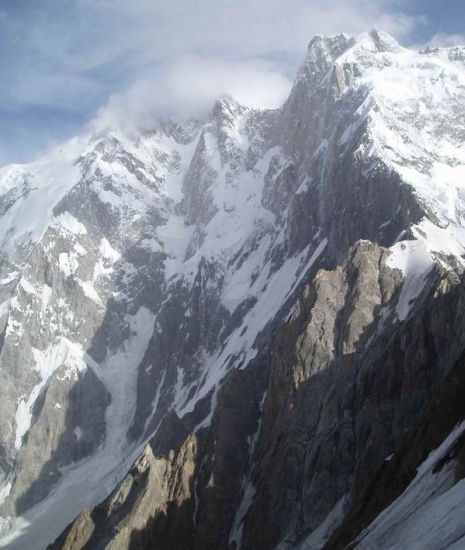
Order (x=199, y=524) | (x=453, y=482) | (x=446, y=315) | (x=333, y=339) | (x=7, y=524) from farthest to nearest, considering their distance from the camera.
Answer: (x=7, y=524) < (x=333, y=339) < (x=199, y=524) < (x=446, y=315) < (x=453, y=482)

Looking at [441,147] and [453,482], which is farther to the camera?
[441,147]

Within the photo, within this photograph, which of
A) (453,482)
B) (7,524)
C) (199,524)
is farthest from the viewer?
(7,524)

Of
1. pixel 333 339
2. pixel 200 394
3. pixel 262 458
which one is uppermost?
pixel 200 394

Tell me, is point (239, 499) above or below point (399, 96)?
below

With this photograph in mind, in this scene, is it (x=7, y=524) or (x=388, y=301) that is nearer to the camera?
(x=388, y=301)

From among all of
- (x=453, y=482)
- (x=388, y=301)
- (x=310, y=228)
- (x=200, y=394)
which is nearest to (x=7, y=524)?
(x=200, y=394)

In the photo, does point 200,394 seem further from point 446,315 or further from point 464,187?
point 446,315

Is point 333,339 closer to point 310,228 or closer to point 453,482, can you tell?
point 453,482

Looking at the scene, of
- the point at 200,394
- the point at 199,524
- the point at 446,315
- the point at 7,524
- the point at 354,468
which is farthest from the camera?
the point at 7,524

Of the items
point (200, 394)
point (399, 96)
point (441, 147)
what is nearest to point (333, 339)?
point (200, 394)
